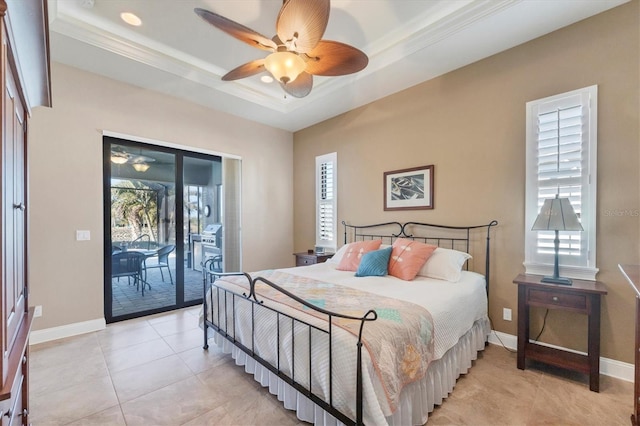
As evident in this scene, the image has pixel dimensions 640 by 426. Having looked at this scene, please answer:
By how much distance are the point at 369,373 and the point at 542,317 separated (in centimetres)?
221

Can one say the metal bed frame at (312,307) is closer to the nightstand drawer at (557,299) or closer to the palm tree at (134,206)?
the nightstand drawer at (557,299)

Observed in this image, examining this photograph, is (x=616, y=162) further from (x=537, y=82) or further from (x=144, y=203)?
(x=144, y=203)

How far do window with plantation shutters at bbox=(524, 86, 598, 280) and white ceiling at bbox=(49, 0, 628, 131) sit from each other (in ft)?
2.41

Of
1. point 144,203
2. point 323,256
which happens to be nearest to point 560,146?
point 323,256

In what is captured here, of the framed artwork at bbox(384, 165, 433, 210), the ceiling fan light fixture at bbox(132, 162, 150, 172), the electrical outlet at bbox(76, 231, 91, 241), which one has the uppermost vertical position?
the ceiling fan light fixture at bbox(132, 162, 150, 172)

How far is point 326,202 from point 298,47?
9.57 feet

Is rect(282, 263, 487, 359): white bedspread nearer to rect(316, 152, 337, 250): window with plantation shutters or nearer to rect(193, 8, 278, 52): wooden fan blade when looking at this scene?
rect(316, 152, 337, 250): window with plantation shutters

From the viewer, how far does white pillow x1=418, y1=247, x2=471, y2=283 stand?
2.69m

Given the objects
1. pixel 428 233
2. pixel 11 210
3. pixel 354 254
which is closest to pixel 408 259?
pixel 354 254

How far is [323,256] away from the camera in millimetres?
4391

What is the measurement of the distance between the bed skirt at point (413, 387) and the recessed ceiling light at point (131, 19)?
10.2ft

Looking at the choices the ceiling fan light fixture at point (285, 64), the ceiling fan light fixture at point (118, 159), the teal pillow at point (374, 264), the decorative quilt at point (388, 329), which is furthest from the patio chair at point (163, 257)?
the ceiling fan light fixture at point (285, 64)

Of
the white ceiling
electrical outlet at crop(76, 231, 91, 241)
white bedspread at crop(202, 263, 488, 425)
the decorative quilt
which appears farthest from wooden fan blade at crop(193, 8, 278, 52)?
electrical outlet at crop(76, 231, 91, 241)

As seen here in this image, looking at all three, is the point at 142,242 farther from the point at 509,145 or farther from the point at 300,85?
the point at 509,145
